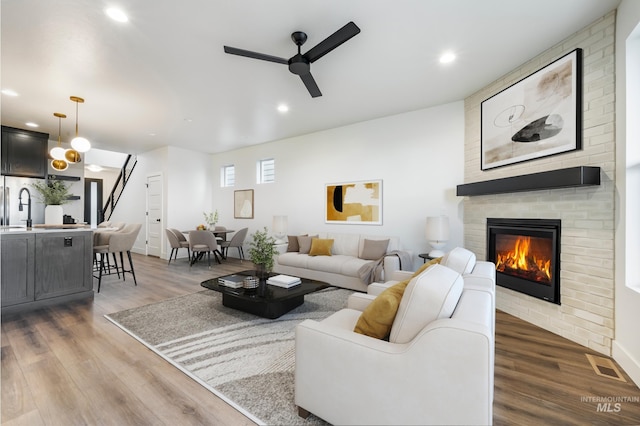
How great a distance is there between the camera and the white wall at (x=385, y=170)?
4.24 m

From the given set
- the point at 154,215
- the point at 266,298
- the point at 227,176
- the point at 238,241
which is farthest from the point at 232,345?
the point at 154,215

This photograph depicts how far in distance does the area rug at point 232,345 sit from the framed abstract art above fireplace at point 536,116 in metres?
2.81

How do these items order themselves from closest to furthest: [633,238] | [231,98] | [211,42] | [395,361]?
[395,361] → [633,238] → [211,42] → [231,98]

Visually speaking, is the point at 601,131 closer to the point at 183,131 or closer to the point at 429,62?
the point at 429,62

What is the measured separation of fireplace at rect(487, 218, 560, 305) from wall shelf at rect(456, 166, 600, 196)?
1.38ft

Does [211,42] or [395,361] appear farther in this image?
[211,42]

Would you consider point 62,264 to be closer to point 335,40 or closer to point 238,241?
point 238,241

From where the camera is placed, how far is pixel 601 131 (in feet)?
7.91

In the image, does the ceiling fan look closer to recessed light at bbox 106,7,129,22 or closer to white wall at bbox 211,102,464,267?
recessed light at bbox 106,7,129,22

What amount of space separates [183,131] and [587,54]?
6.22m

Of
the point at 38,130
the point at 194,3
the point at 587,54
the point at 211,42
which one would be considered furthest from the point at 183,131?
the point at 587,54

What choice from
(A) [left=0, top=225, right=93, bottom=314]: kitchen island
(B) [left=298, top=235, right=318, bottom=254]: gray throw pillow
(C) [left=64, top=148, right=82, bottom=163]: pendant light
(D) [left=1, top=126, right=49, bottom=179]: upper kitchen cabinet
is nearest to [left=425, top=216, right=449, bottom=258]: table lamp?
(B) [left=298, top=235, right=318, bottom=254]: gray throw pillow

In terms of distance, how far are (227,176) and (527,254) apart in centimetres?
696

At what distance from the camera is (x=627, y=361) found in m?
2.07
